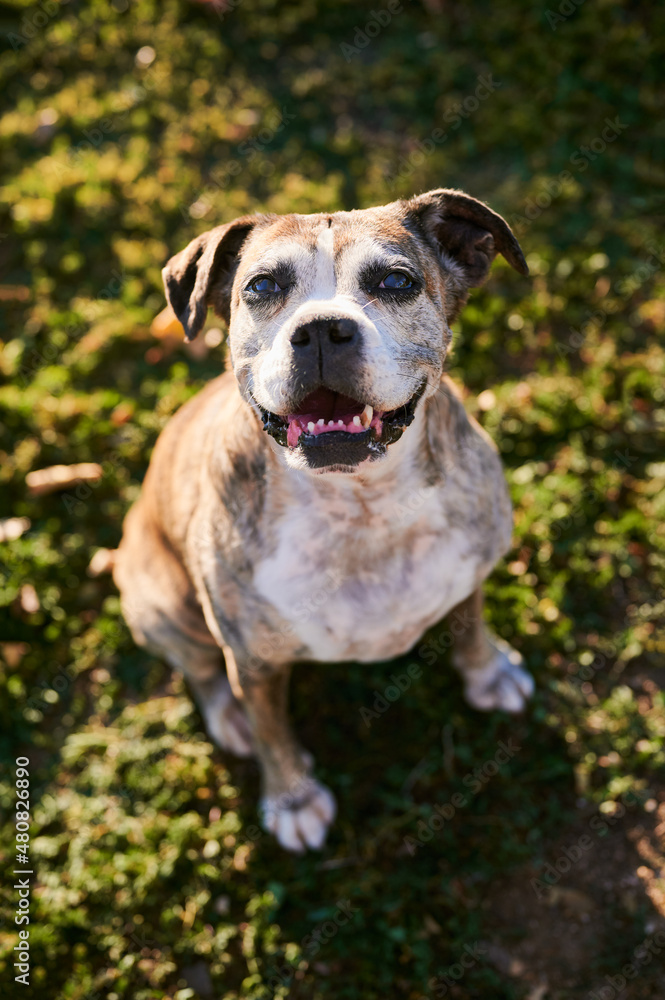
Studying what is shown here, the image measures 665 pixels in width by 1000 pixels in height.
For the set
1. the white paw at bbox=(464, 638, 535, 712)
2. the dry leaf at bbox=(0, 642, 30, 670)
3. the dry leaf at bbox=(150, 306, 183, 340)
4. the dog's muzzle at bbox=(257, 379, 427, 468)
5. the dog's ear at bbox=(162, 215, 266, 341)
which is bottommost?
the dry leaf at bbox=(0, 642, 30, 670)

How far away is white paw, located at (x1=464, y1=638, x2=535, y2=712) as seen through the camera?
4102mm

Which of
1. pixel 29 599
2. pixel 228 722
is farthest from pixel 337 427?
pixel 29 599

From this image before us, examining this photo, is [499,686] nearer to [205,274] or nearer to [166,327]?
[205,274]

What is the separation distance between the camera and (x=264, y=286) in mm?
2732

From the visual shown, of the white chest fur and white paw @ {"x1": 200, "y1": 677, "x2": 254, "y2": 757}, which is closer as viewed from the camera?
the white chest fur

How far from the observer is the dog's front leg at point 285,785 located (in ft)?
11.9

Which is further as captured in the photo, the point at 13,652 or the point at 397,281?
the point at 13,652

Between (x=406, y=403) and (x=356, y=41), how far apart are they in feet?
16.6

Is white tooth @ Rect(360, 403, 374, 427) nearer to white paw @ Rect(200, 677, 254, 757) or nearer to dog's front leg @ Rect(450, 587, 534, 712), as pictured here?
dog's front leg @ Rect(450, 587, 534, 712)

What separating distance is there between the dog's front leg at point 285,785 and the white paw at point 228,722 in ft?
0.64

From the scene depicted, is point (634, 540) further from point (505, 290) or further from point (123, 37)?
point (123, 37)

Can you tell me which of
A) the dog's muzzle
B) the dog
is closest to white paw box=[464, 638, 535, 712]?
the dog

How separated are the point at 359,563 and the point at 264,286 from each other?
109 centimetres

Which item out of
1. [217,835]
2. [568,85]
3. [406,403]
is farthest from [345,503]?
[568,85]
